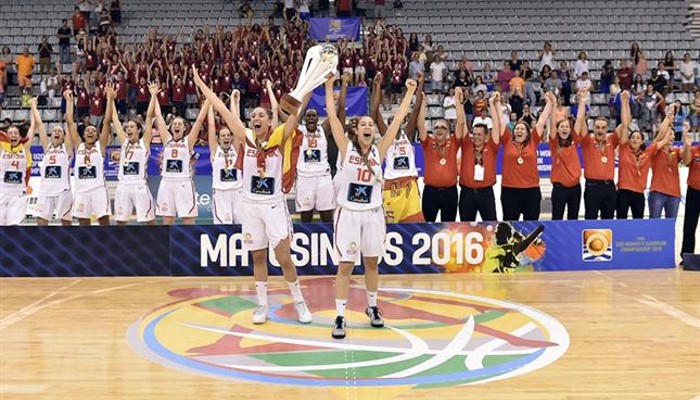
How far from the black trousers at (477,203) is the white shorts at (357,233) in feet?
10.2

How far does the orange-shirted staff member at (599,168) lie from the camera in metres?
9.19

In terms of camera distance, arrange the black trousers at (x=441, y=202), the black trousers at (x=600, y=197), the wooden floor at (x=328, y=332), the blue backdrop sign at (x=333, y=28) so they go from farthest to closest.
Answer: the blue backdrop sign at (x=333, y=28) < the black trousers at (x=600, y=197) < the black trousers at (x=441, y=202) < the wooden floor at (x=328, y=332)

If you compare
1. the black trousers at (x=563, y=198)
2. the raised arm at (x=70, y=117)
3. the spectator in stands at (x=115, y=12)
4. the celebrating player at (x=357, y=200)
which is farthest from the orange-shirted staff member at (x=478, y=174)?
the spectator in stands at (x=115, y=12)

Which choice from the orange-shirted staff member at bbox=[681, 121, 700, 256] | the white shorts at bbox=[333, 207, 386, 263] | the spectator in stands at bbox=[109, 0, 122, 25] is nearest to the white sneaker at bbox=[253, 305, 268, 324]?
the white shorts at bbox=[333, 207, 386, 263]

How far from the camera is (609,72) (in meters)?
19.6

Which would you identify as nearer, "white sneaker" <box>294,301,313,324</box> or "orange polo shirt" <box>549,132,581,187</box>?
"white sneaker" <box>294,301,313,324</box>

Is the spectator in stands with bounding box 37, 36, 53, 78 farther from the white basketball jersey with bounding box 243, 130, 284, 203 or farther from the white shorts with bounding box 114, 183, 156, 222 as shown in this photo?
the white basketball jersey with bounding box 243, 130, 284, 203

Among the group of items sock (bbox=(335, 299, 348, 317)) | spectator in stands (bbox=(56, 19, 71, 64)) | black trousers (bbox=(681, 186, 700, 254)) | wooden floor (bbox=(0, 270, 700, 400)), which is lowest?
wooden floor (bbox=(0, 270, 700, 400))

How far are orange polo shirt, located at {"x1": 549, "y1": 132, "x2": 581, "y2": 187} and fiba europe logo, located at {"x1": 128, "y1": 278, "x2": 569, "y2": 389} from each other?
7.75 ft

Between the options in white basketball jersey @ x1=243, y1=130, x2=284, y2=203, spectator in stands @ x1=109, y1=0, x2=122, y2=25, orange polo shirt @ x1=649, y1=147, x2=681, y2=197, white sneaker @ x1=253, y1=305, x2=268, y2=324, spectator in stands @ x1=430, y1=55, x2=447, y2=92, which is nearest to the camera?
white basketball jersey @ x1=243, y1=130, x2=284, y2=203

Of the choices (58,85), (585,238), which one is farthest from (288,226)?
(58,85)

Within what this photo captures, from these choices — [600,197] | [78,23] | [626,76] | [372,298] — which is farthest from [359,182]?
[78,23]

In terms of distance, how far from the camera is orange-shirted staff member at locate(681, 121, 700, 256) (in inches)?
362

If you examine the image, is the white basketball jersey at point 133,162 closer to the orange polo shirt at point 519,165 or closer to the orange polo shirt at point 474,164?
the orange polo shirt at point 474,164
